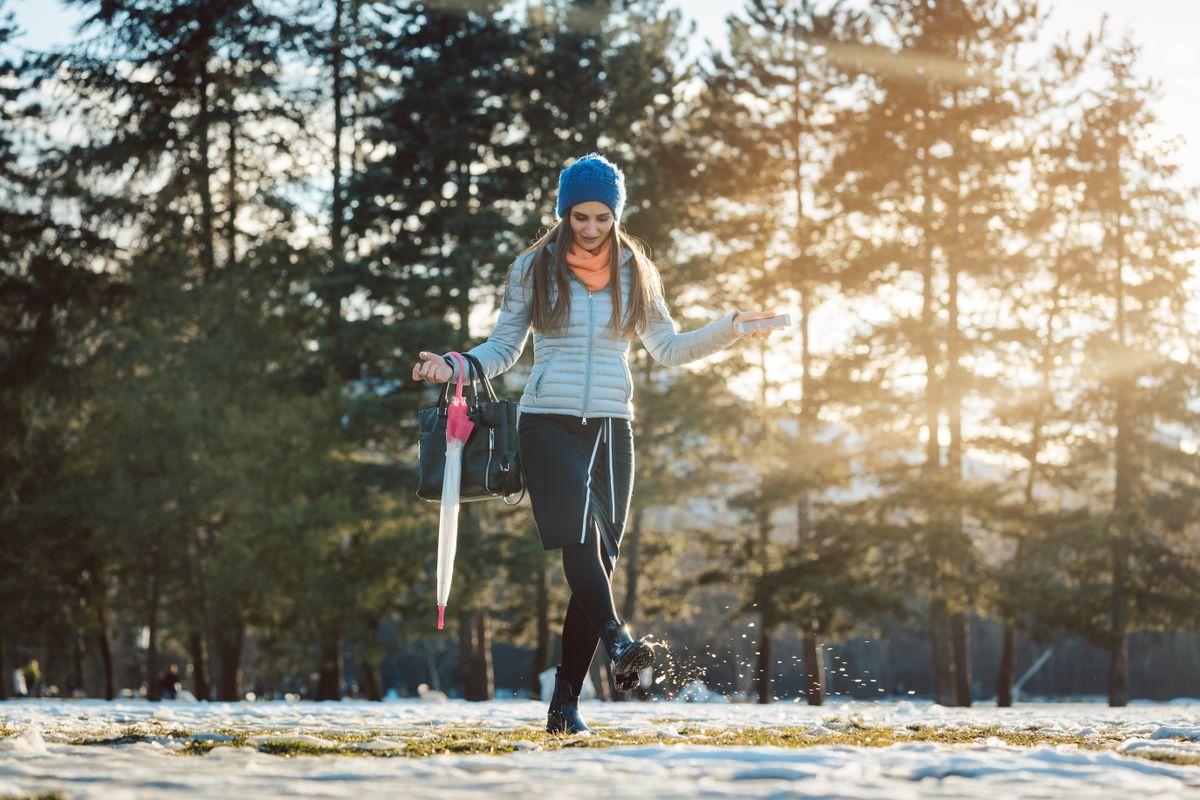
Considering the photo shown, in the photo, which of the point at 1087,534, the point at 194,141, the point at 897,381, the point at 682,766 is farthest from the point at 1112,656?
the point at 682,766

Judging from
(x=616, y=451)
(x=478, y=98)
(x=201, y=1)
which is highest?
(x=201, y=1)

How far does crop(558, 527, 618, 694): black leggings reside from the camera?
5.56 meters

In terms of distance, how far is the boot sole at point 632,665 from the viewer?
16.9 feet

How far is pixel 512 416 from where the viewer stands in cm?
586

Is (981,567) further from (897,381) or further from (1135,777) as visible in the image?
(1135,777)

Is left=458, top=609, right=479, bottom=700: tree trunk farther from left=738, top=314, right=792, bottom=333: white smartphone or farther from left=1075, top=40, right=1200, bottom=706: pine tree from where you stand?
left=738, top=314, right=792, bottom=333: white smartphone

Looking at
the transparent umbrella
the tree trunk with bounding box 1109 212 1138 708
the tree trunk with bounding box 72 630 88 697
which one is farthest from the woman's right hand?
the tree trunk with bounding box 72 630 88 697

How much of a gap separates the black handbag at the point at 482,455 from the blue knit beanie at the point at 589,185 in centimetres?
79

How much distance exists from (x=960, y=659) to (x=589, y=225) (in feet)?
68.6

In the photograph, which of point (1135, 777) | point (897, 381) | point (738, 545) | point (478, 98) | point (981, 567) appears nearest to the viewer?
point (1135, 777)

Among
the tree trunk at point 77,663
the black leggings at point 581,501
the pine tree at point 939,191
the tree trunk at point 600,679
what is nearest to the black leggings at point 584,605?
the black leggings at point 581,501

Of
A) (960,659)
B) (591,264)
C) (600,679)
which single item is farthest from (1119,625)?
(591,264)

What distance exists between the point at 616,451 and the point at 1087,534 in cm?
1939

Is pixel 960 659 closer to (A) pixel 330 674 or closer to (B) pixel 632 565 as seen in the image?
(B) pixel 632 565
